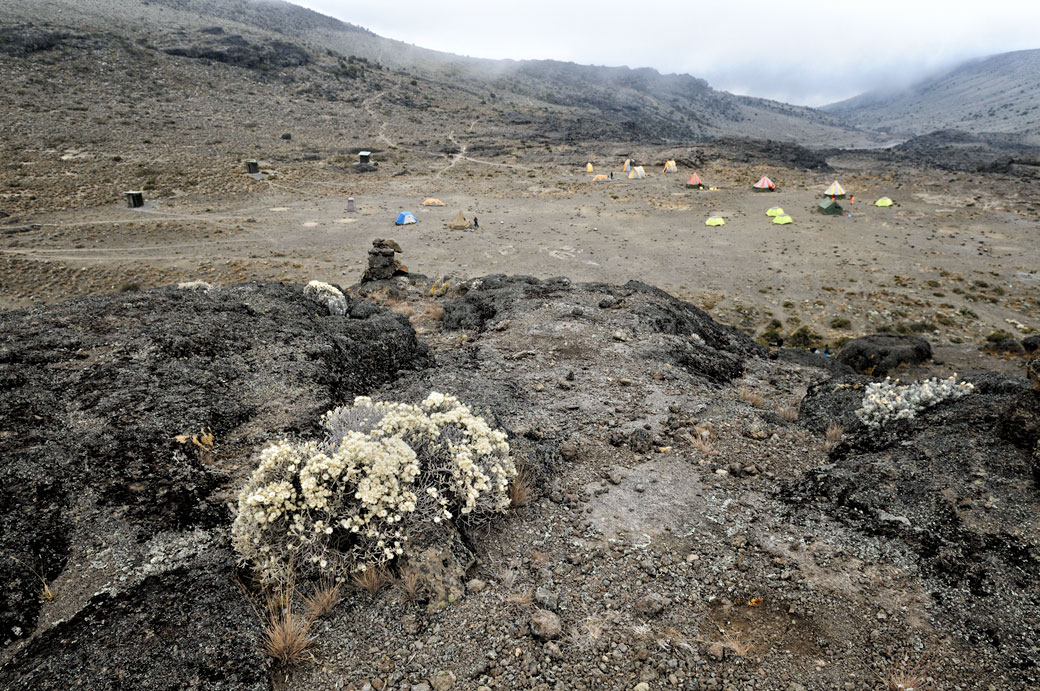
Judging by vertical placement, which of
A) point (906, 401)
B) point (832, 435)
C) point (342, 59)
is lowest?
point (832, 435)

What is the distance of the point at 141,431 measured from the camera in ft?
18.0

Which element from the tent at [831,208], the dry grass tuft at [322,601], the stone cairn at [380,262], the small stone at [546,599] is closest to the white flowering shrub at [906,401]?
the small stone at [546,599]

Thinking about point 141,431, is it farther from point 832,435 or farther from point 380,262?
point 380,262

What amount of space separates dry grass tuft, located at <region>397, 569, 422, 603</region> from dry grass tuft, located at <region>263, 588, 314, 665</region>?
73 centimetres

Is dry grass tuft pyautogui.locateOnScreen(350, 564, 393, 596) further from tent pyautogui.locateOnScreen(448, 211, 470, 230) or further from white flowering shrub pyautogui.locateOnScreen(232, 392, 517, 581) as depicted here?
tent pyautogui.locateOnScreen(448, 211, 470, 230)

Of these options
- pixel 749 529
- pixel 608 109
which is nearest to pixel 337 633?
pixel 749 529

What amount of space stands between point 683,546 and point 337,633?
10.6 feet

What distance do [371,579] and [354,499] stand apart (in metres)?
0.68

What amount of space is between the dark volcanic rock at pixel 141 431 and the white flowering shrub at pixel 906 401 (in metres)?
7.51

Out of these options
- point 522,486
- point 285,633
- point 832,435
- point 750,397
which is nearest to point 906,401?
point 832,435

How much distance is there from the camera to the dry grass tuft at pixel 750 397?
347 inches

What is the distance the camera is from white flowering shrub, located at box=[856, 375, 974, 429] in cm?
670

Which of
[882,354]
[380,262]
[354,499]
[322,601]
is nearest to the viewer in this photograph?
[322,601]

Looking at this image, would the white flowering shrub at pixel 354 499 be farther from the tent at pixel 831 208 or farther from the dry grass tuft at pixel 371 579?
the tent at pixel 831 208
